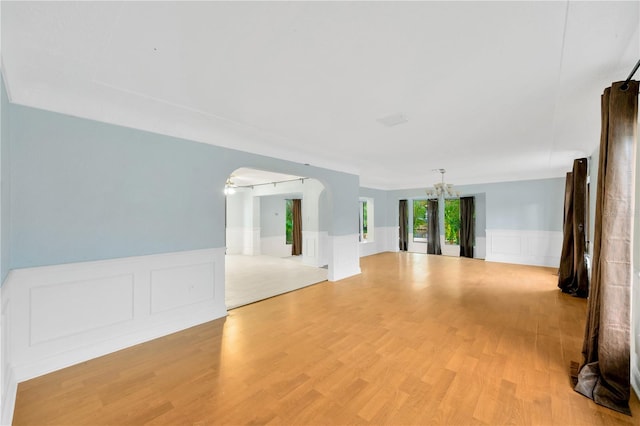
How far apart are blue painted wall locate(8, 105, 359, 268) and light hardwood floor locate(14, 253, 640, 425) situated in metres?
1.15

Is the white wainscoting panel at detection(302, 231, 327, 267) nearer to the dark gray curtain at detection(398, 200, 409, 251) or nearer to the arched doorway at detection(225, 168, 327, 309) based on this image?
the arched doorway at detection(225, 168, 327, 309)

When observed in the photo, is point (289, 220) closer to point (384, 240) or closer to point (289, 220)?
point (289, 220)

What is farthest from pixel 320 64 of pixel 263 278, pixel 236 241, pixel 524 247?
pixel 236 241

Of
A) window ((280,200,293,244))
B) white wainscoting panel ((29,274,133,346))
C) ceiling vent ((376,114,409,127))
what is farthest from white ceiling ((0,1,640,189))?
window ((280,200,293,244))

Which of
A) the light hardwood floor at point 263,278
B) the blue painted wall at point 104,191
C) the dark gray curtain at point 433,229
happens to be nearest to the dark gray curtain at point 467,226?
the dark gray curtain at point 433,229

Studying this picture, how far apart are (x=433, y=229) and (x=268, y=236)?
243 inches

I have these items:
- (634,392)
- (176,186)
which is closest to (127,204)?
(176,186)

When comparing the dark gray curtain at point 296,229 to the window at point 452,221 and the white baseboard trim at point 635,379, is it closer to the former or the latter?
the window at point 452,221

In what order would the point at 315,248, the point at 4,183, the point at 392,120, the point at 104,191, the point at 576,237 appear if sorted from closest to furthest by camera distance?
the point at 4,183, the point at 104,191, the point at 392,120, the point at 576,237, the point at 315,248

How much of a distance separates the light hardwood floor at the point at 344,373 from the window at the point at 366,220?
5954mm

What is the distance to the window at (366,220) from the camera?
10107 millimetres

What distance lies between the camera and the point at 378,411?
1946 mm

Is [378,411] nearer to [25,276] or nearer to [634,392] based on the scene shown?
[634,392]

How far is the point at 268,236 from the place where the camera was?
33.9 ft
